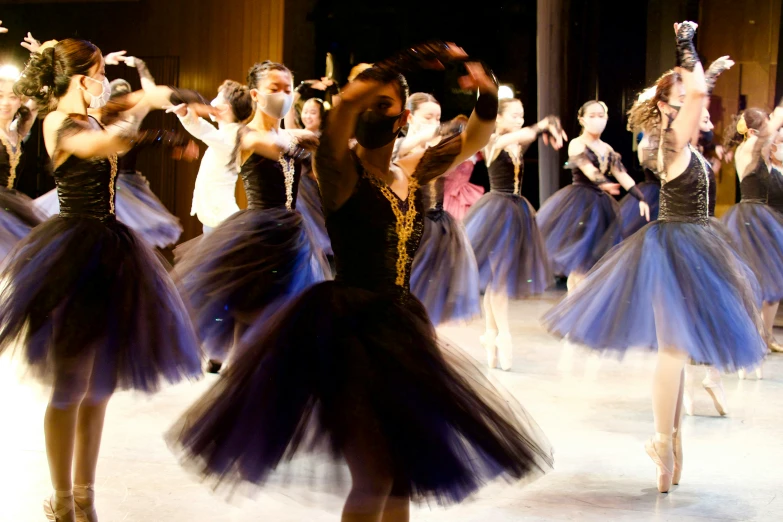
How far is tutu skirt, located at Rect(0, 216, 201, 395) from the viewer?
260 cm

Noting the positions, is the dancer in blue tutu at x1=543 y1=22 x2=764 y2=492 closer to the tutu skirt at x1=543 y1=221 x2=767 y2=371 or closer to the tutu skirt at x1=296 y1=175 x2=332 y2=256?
the tutu skirt at x1=543 y1=221 x2=767 y2=371

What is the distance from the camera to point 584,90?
8688 mm

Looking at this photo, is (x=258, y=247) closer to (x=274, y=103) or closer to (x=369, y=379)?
(x=274, y=103)

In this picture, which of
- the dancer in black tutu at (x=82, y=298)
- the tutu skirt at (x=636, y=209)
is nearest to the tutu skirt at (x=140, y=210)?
the dancer in black tutu at (x=82, y=298)

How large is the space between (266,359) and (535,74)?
7.27 m

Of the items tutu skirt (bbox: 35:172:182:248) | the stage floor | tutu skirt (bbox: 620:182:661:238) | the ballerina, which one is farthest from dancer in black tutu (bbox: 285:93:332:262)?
tutu skirt (bbox: 620:182:661:238)

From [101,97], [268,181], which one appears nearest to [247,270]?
[268,181]

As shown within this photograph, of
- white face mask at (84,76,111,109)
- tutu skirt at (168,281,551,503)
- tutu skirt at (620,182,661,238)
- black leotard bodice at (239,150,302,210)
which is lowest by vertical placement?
tutu skirt at (168,281,551,503)

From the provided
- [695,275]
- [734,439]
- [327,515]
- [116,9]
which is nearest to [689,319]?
[695,275]

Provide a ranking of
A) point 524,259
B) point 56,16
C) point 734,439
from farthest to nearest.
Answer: point 56,16
point 524,259
point 734,439

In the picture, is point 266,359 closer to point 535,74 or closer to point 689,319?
point 689,319

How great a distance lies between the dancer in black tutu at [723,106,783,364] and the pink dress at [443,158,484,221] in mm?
2019

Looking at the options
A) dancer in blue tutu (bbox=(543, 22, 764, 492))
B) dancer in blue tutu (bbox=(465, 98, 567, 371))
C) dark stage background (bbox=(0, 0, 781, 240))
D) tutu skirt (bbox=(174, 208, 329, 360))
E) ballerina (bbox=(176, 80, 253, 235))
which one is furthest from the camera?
dark stage background (bbox=(0, 0, 781, 240))

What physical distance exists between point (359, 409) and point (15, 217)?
3.71m
